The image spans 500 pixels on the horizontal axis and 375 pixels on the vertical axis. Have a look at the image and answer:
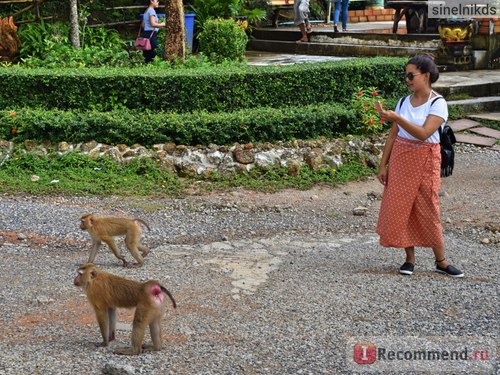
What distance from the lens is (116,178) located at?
11242mm

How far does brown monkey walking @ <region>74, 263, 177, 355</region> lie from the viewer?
5852mm

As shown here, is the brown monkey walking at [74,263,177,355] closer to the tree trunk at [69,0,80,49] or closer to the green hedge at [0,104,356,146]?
the green hedge at [0,104,356,146]

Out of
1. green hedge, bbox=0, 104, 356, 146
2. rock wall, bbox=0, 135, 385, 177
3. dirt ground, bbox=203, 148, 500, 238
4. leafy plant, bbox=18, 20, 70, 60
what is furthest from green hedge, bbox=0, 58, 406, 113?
leafy plant, bbox=18, 20, 70, 60

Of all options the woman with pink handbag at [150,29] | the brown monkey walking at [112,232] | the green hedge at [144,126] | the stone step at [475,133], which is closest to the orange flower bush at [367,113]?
the green hedge at [144,126]

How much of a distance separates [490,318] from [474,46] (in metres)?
11.9

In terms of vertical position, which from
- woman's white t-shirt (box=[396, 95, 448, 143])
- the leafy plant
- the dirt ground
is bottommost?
the dirt ground

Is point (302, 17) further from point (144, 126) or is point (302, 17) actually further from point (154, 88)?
point (144, 126)

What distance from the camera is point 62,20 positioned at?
19.0m

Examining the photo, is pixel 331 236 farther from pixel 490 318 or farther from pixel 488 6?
pixel 488 6

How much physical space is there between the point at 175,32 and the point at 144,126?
3.53m

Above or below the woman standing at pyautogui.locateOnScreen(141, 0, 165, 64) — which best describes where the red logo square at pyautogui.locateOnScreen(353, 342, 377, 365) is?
below

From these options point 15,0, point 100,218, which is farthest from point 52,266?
point 15,0

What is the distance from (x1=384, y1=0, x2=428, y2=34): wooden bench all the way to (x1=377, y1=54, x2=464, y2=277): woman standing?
12.8 metres

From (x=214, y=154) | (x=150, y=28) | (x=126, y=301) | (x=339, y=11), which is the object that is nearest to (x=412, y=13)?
(x=339, y=11)
